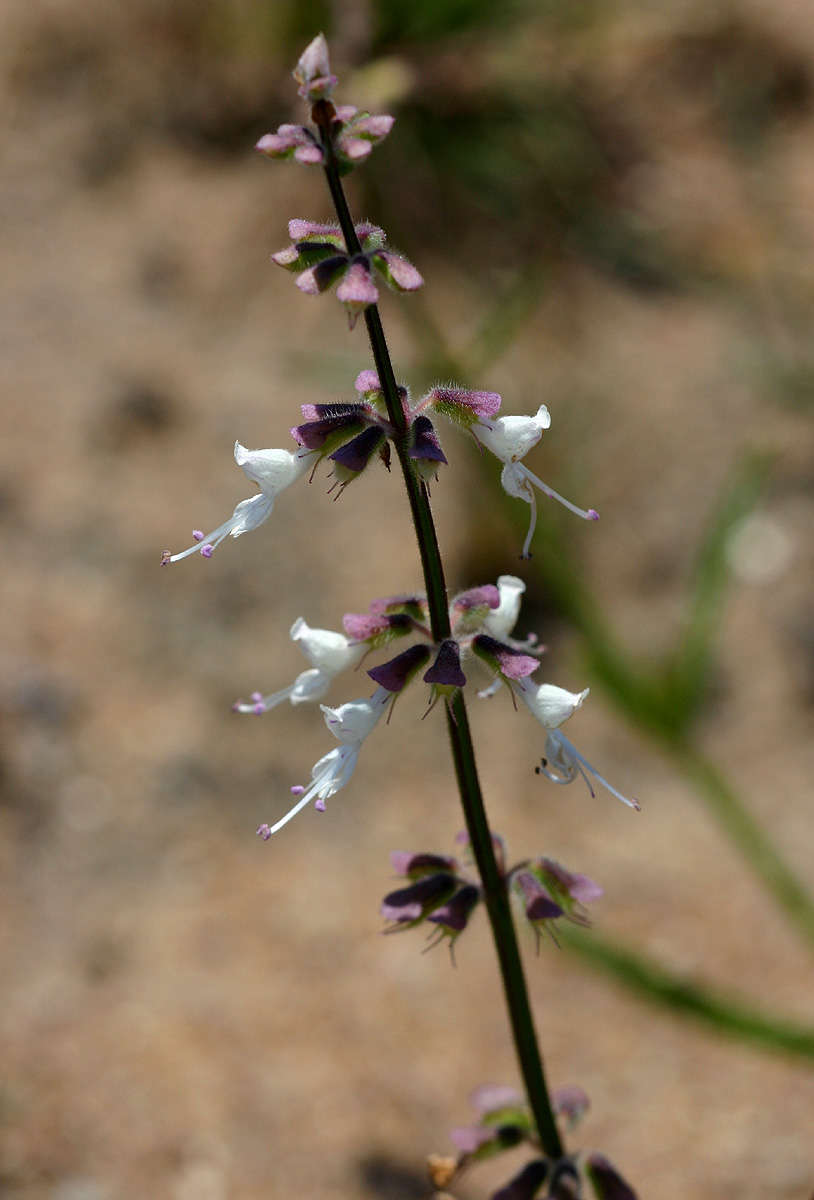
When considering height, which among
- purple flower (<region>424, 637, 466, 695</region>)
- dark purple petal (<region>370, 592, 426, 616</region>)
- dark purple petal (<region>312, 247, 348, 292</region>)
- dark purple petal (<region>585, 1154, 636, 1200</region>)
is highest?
dark purple petal (<region>312, 247, 348, 292</region>)

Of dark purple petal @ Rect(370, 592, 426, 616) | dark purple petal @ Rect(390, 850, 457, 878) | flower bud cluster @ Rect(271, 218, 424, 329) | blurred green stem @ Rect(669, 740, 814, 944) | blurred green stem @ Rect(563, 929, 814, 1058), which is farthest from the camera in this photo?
blurred green stem @ Rect(669, 740, 814, 944)

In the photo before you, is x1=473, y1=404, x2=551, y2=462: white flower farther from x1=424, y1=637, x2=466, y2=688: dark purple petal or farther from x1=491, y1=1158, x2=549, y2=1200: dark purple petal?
x1=491, y1=1158, x2=549, y2=1200: dark purple petal

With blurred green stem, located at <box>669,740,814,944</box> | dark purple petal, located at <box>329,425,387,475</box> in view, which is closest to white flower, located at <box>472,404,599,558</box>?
dark purple petal, located at <box>329,425,387,475</box>

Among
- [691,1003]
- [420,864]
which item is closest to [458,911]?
[420,864]

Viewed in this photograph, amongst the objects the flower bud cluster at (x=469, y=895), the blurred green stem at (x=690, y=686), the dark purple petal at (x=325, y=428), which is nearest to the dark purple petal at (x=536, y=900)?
the flower bud cluster at (x=469, y=895)

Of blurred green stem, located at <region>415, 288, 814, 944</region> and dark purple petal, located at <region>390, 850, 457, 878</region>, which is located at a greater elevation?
dark purple petal, located at <region>390, 850, 457, 878</region>

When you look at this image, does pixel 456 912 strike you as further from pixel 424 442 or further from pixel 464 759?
pixel 424 442

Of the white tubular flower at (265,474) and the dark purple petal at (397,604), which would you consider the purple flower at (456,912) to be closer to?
the dark purple petal at (397,604)

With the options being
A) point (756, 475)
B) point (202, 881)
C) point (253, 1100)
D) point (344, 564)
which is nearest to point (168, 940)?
point (202, 881)
